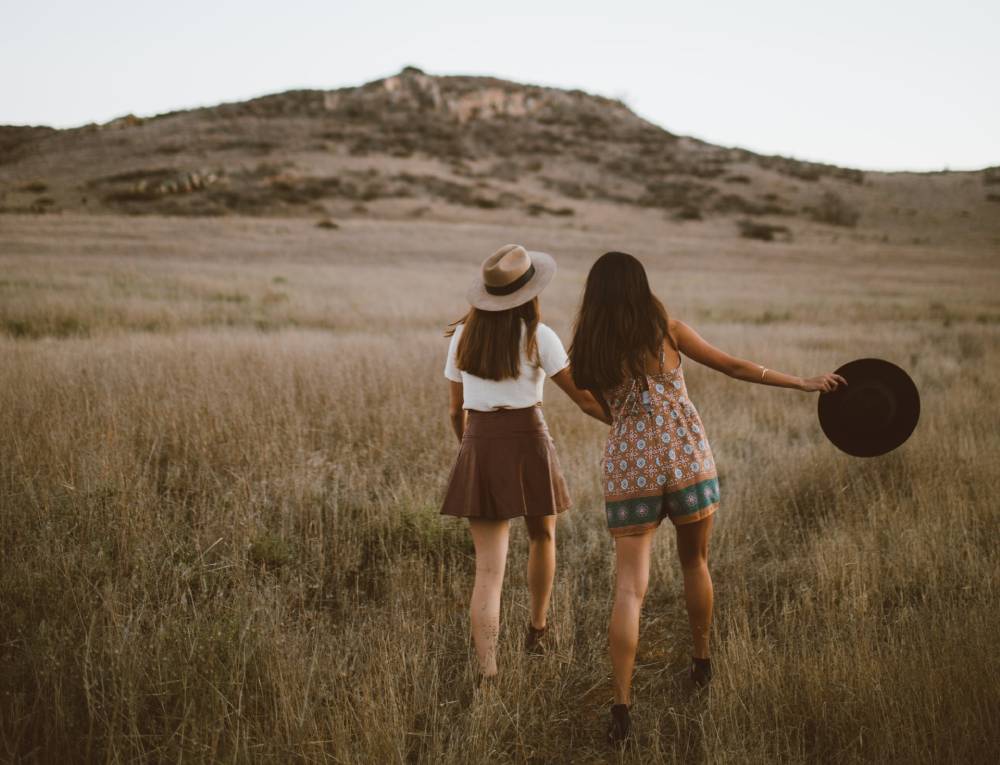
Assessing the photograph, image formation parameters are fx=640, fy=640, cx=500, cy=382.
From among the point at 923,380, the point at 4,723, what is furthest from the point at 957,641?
the point at 923,380

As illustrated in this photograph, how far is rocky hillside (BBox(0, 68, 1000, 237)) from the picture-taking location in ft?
144

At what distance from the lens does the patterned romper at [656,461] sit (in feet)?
9.51

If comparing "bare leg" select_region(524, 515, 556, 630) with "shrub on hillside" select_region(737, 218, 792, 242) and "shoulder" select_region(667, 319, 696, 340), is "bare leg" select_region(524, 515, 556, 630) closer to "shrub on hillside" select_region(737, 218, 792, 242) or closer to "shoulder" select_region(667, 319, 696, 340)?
"shoulder" select_region(667, 319, 696, 340)

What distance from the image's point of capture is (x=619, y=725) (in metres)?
2.83

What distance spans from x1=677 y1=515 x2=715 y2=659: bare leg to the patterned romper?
94mm

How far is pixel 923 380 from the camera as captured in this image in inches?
398

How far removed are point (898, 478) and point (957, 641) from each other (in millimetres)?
2984

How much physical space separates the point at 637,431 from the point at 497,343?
30.5 inches

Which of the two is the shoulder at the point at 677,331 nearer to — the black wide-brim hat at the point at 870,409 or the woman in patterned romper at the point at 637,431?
the woman in patterned romper at the point at 637,431

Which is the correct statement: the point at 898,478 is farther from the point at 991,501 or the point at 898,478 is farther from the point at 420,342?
the point at 420,342

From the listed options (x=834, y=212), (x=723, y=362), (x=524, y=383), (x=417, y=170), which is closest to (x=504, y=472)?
(x=524, y=383)

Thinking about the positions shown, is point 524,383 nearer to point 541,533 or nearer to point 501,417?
point 501,417

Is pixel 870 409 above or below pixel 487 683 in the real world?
above

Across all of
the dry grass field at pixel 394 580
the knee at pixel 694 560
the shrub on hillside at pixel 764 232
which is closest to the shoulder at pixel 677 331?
the knee at pixel 694 560
